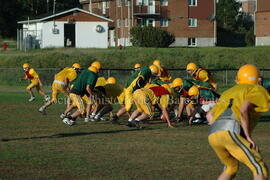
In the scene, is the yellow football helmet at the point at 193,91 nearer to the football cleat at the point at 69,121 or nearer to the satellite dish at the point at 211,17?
the football cleat at the point at 69,121

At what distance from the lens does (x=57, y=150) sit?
12297mm

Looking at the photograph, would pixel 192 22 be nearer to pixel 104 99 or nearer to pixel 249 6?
pixel 249 6

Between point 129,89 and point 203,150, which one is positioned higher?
point 129,89

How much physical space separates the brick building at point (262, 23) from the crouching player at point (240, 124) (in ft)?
206

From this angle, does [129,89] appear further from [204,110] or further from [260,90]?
[260,90]

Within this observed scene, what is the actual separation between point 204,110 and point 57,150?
665cm

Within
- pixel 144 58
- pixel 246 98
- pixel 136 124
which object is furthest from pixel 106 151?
pixel 144 58

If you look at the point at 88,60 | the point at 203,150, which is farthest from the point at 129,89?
the point at 88,60

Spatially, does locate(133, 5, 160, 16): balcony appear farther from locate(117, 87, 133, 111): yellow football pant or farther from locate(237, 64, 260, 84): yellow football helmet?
locate(237, 64, 260, 84): yellow football helmet

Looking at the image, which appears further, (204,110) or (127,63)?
(127,63)

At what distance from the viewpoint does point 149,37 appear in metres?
58.2

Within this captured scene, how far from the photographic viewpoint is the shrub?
58037 millimetres

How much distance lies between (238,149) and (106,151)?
528 cm

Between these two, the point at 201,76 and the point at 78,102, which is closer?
the point at 78,102
